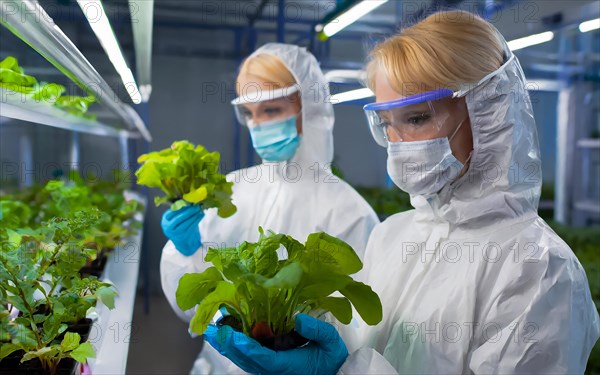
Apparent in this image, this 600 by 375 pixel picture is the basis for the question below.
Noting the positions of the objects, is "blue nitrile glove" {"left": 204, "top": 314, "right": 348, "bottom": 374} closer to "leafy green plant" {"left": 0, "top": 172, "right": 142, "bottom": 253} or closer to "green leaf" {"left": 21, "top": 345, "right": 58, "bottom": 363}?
"green leaf" {"left": 21, "top": 345, "right": 58, "bottom": 363}

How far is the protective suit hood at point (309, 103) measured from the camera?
233 cm

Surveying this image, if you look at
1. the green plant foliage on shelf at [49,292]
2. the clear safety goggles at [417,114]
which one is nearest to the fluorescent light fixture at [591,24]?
the clear safety goggles at [417,114]

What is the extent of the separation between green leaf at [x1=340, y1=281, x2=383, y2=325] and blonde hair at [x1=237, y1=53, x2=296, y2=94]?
1.34m

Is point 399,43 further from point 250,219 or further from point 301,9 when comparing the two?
point 301,9

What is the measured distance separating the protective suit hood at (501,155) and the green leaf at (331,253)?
1.32 ft

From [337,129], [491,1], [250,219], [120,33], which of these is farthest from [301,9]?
[250,219]

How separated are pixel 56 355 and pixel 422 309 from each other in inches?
32.5

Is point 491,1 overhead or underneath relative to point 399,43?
overhead

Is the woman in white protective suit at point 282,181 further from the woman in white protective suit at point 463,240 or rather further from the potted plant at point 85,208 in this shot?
the woman in white protective suit at point 463,240

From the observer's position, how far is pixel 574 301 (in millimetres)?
1144

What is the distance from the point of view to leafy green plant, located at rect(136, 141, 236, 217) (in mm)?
1797

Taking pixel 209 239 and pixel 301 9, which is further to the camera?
pixel 301 9

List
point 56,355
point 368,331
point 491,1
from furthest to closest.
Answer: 1. point 491,1
2. point 368,331
3. point 56,355

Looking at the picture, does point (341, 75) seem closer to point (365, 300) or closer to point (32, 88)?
point (32, 88)
